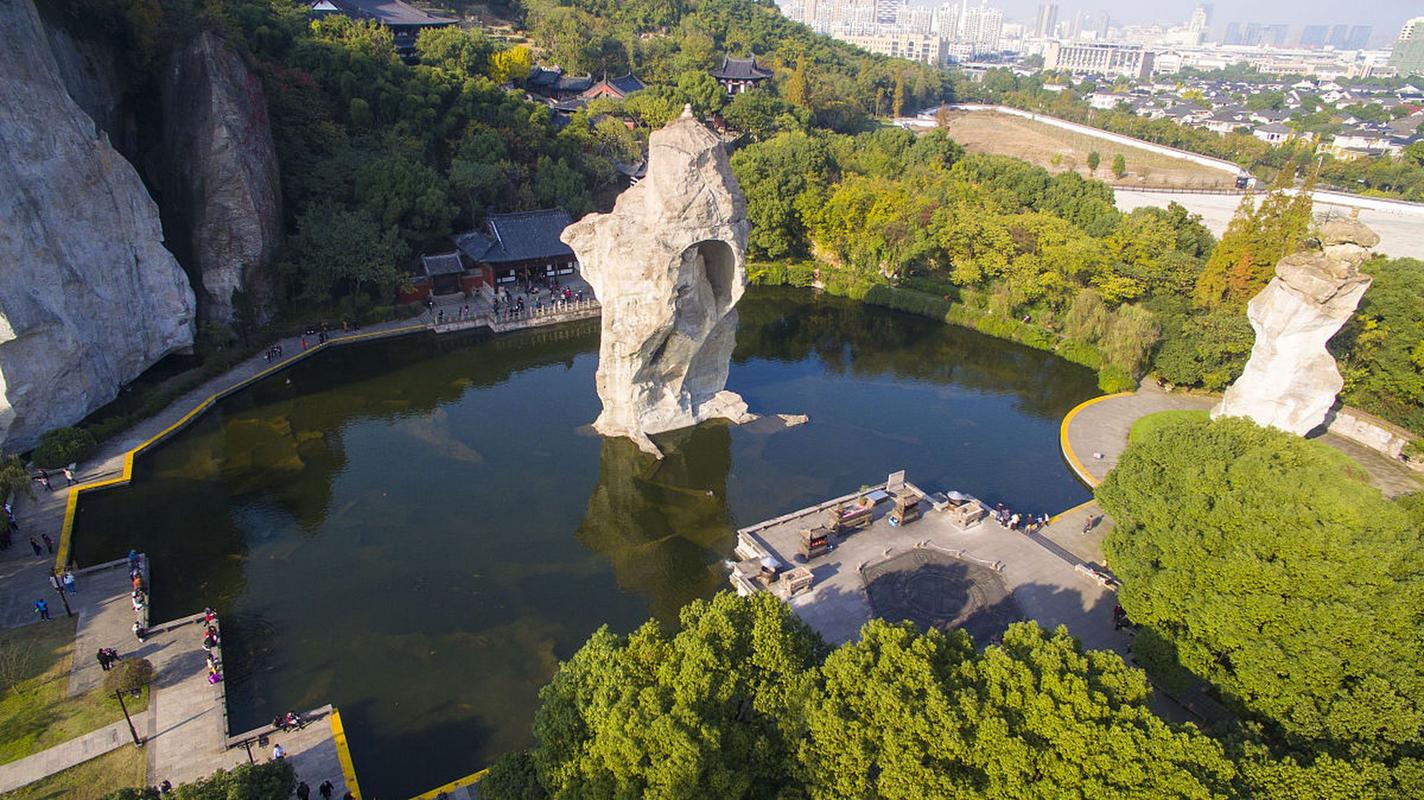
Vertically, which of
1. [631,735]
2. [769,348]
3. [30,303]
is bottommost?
[769,348]

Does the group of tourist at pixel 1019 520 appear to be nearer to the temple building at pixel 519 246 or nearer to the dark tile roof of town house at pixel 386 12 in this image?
the temple building at pixel 519 246

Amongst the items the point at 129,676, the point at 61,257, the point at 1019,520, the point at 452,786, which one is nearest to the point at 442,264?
the point at 61,257

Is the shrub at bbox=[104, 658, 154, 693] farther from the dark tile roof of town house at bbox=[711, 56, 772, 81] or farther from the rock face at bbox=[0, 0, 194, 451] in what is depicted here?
the dark tile roof of town house at bbox=[711, 56, 772, 81]

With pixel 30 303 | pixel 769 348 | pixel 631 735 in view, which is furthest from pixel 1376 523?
pixel 30 303

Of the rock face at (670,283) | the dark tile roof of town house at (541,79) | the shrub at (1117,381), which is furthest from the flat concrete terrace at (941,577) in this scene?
the dark tile roof of town house at (541,79)

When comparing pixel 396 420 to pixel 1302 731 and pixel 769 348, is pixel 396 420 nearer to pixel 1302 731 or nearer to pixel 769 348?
pixel 769 348

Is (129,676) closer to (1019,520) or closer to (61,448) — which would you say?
(61,448)

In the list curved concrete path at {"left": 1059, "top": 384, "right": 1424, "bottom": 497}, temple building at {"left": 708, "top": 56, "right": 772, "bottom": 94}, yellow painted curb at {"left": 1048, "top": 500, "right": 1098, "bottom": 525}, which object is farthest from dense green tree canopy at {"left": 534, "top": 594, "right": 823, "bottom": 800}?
temple building at {"left": 708, "top": 56, "right": 772, "bottom": 94}
